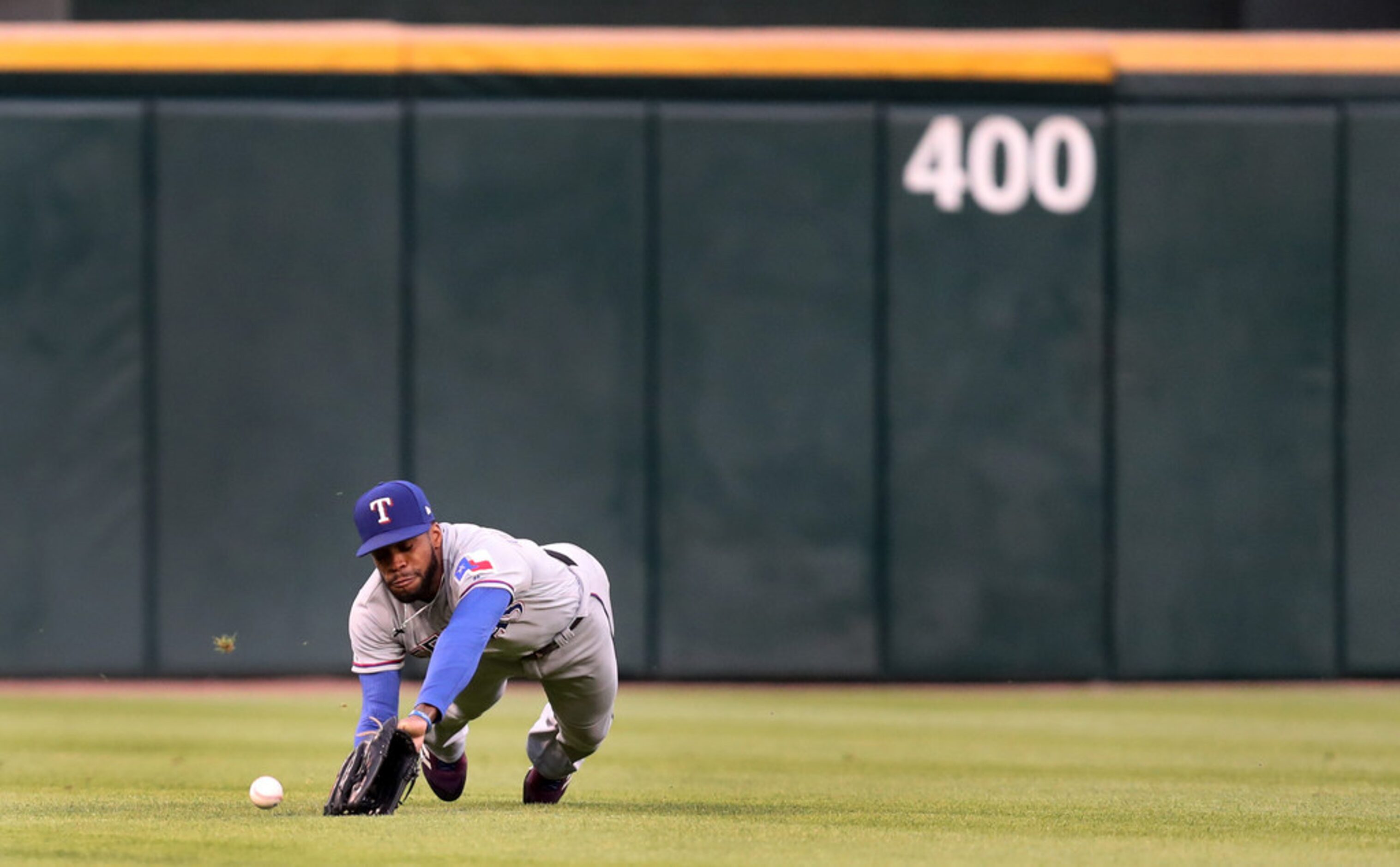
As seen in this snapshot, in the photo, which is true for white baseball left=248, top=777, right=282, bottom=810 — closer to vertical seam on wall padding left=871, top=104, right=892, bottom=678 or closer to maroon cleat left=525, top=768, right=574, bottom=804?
maroon cleat left=525, top=768, right=574, bottom=804

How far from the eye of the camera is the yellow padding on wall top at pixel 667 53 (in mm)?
13117

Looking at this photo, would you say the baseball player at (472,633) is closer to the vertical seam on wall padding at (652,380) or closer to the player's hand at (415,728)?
the player's hand at (415,728)

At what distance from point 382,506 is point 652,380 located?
7.34 meters

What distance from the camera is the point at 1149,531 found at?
1354 cm

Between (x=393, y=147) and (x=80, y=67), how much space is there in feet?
6.72

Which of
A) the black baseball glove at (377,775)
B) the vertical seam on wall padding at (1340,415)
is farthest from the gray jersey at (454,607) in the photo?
the vertical seam on wall padding at (1340,415)

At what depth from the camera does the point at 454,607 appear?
6496mm

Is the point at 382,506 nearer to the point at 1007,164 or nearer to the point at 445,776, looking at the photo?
the point at 445,776

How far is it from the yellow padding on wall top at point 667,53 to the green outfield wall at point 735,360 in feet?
0.28

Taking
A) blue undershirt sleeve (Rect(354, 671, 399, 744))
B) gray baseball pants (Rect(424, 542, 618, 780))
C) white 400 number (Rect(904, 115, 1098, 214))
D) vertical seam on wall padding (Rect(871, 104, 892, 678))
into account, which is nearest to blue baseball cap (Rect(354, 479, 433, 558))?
blue undershirt sleeve (Rect(354, 671, 399, 744))

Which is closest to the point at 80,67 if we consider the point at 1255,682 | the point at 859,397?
the point at 859,397

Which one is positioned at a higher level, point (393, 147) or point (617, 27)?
point (617, 27)

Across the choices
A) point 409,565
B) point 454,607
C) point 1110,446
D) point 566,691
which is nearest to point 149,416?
point 1110,446

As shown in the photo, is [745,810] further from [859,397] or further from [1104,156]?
[1104,156]
